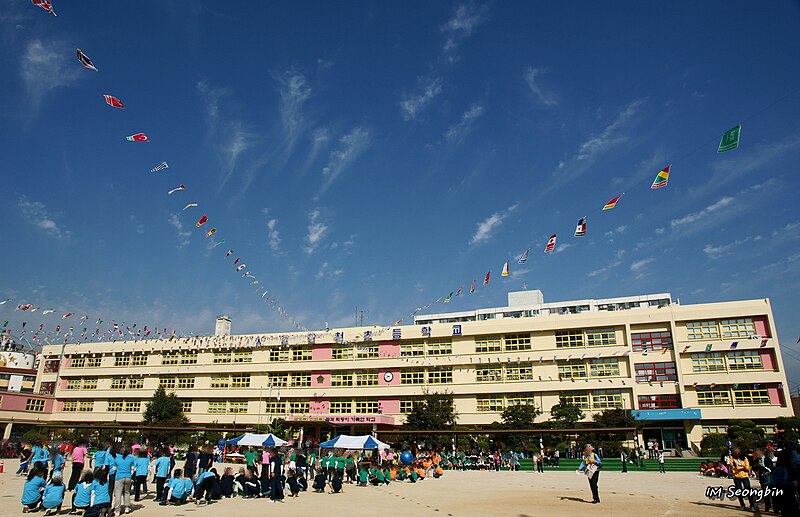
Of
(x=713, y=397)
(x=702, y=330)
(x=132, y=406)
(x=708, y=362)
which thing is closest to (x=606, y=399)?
(x=713, y=397)

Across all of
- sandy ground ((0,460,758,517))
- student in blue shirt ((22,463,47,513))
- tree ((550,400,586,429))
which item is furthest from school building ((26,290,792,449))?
student in blue shirt ((22,463,47,513))

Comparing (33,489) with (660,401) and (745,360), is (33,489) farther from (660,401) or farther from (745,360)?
(745,360)

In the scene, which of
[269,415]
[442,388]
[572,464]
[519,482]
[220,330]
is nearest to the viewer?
[519,482]

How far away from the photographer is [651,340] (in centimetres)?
5053

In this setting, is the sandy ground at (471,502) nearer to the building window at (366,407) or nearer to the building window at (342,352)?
the building window at (366,407)

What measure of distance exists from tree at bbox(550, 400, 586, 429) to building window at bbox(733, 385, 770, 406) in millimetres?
12392

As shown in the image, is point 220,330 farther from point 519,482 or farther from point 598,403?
point 519,482

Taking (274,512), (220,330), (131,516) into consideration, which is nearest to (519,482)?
(274,512)

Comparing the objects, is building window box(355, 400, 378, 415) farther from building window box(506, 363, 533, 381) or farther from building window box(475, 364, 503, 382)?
building window box(506, 363, 533, 381)

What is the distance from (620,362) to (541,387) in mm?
7127

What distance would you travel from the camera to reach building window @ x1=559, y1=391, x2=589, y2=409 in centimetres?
4994

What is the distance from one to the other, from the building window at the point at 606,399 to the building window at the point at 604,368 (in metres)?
1.48

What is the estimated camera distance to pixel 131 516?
1423cm

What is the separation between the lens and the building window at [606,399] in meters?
49.0
